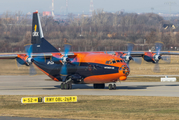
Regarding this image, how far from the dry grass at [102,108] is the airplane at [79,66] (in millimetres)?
4915

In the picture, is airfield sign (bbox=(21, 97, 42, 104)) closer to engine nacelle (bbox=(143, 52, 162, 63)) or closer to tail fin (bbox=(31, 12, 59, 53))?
tail fin (bbox=(31, 12, 59, 53))

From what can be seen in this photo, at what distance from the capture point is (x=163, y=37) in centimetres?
10375

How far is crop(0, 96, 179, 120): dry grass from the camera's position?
18.8m

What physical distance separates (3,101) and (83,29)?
96.3 m

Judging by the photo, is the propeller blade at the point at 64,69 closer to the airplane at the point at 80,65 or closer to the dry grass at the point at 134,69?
the airplane at the point at 80,65

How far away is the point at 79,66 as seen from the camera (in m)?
33.3

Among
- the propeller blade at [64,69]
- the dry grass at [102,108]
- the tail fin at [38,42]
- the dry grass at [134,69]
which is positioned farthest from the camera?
the dry grass at [134,69]

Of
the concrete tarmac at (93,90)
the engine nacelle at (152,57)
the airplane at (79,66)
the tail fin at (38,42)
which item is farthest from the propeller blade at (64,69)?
the engine nacelle at (152,57)

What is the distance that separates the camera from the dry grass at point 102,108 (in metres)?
18.8

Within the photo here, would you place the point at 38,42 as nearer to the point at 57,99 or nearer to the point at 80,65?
the point at 80,65

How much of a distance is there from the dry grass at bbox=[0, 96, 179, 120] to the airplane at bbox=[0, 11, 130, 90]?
16.1ft

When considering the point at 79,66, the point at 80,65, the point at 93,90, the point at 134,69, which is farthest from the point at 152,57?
the point at 134,69

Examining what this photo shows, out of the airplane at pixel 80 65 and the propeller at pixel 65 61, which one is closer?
the airplane at pixel 80 65

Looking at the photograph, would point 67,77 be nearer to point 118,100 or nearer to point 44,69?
point 44,69
